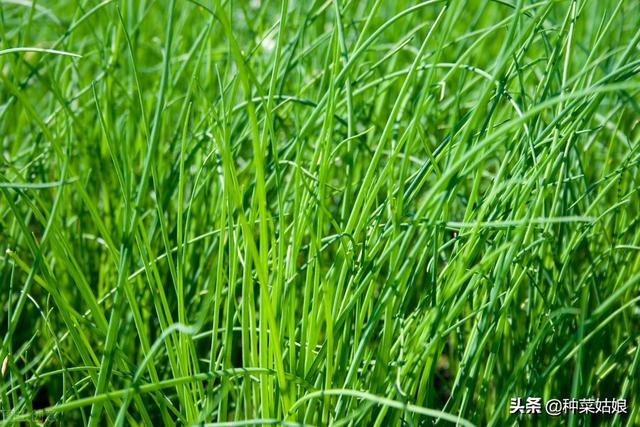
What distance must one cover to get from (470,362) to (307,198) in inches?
10.6

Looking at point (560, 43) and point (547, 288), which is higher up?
point (560, 43)

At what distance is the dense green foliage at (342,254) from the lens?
0.78 metres

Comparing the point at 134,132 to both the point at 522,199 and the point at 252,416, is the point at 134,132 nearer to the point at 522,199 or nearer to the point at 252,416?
the point at 252,416

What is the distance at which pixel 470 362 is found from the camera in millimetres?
856

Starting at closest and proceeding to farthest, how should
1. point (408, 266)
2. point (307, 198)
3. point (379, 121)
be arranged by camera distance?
1. point (408, 266)
2. point (307, 198)
3. point (379, 121)

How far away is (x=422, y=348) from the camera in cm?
84

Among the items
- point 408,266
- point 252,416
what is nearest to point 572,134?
point 408,266

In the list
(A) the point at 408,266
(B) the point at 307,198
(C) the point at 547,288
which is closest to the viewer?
(A) the point at 408,266

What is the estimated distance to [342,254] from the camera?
85 cm

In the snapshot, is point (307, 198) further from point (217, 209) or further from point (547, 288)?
point (547, 288)

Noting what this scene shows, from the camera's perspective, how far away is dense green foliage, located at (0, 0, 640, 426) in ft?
2.55

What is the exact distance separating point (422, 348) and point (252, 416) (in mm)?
234

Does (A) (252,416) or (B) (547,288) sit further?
(B) (547,288)

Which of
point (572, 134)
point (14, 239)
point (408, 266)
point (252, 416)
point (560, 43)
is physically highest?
point (560, 43)
